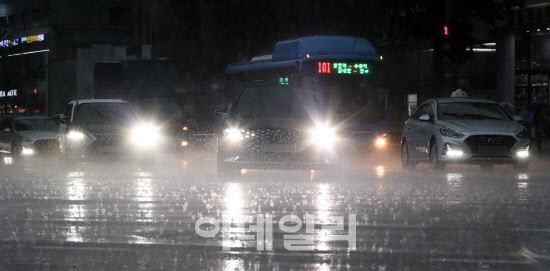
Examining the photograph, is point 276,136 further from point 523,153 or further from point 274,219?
point 274,219

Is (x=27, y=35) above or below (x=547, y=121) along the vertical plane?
above

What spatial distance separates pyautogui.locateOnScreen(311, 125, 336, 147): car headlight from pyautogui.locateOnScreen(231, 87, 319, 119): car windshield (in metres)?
0.95

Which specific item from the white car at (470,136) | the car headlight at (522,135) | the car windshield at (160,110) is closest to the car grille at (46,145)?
the car windshield at (160,110)

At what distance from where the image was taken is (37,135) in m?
28.3

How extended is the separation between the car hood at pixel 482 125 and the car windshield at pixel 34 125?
14.2 metres

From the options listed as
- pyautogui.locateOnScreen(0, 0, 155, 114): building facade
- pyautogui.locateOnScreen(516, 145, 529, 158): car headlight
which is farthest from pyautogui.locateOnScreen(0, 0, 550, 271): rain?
pyautogui.locateOnScreen(0, 0, 155, 114): building facade

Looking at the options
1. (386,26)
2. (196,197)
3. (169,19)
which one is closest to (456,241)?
(196,197)

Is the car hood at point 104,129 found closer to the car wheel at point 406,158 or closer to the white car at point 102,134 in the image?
the white car at point 102,134

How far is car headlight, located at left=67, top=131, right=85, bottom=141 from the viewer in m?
21.5

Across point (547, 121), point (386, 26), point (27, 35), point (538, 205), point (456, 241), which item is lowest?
point (456, 241)

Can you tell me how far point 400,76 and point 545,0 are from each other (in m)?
10.6

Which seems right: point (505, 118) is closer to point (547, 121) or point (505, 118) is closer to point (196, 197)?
point (196, 197)

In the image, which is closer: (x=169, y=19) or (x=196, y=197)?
(x=196, y=197)

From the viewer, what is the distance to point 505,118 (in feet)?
68.8
